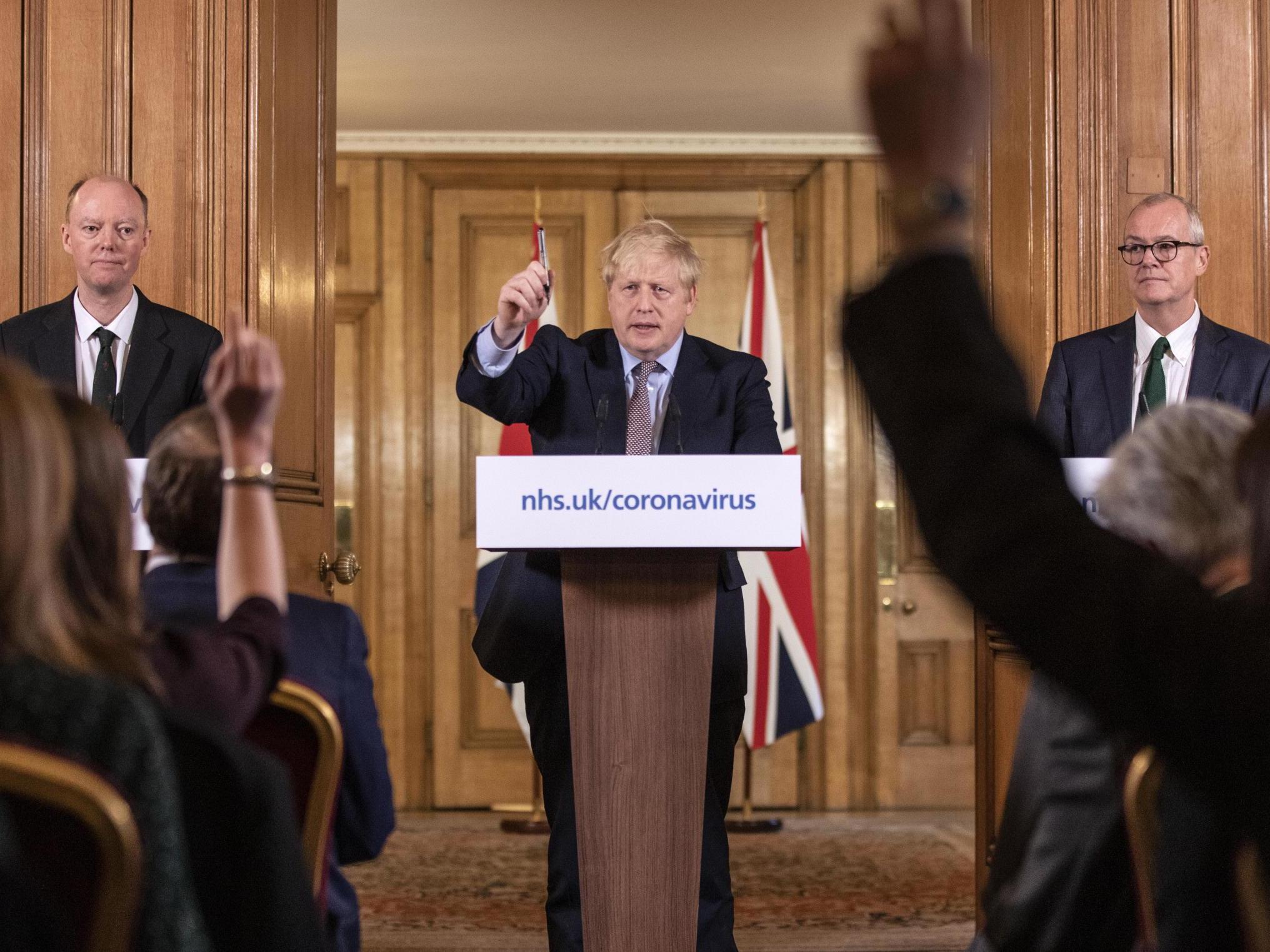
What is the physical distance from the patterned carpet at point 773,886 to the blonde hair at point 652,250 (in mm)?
2094

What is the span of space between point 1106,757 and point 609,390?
1914 mm

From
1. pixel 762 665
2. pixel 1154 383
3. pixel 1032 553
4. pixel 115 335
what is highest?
pixel 115 335

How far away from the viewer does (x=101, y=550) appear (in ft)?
3.55

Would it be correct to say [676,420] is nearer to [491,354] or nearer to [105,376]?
[491,354]

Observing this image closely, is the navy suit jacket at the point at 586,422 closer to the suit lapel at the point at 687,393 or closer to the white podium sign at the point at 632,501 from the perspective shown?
the suit lapel at the point at 687,393

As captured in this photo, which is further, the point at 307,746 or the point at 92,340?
the point at 92,340

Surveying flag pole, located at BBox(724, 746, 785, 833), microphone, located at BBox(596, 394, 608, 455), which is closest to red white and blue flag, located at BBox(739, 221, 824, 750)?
flag pole, located at BBox(724, 746, 785, 833)

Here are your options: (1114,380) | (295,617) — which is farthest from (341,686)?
(1114,380)

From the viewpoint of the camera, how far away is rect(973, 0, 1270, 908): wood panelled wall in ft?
12.0

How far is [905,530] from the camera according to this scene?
22.2 ft

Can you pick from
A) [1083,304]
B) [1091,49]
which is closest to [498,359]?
Answer: [1083,304]

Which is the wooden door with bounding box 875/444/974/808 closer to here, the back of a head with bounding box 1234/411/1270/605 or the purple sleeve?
the purple sleeve

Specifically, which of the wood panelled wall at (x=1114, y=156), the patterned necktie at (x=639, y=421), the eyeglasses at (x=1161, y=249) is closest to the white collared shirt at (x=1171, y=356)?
the eyeglasses at (x=1161, y=249)

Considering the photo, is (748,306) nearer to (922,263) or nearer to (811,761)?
(811,761)
